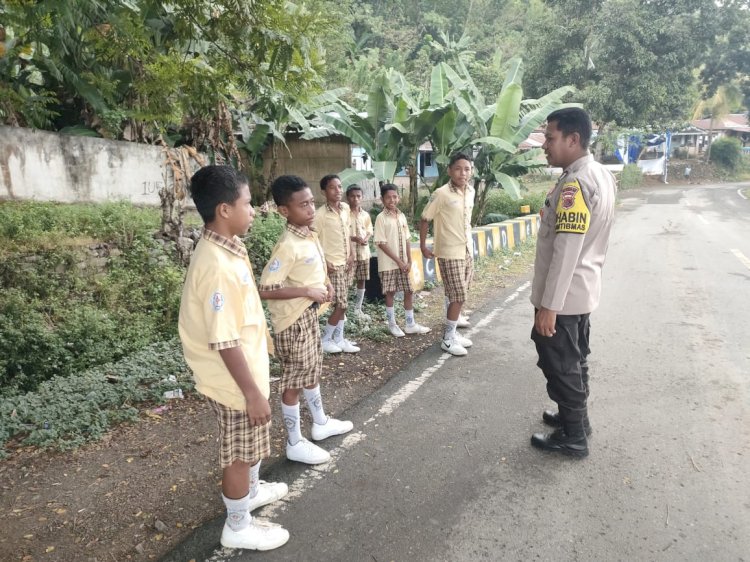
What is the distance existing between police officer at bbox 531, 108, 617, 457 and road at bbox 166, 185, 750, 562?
0.97ft

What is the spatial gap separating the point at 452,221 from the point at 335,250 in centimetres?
110

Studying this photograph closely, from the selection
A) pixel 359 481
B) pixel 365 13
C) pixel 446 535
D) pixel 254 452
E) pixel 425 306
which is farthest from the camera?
pixel 365 13

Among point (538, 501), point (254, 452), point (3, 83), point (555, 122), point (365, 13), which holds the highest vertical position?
point (365, 13)

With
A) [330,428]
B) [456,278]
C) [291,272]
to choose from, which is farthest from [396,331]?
[291,272]

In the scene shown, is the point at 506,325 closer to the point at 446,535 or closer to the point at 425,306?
the point at 425,306

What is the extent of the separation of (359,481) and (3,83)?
7.15 m

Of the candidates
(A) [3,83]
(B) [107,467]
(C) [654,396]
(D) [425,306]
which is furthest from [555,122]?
(A) [3,83]

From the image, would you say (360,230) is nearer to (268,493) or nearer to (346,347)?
(346,347)

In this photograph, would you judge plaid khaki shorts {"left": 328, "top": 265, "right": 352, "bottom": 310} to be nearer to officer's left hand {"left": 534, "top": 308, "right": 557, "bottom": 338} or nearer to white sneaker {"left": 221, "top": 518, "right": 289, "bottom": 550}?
officer's left hand {"left": 534, "top": 308, "right": 557, "bottom": 338}

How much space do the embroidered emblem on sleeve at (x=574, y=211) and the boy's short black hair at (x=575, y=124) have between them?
0.93ft

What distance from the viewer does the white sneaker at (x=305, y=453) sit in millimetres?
2965

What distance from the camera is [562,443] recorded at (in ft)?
10.1

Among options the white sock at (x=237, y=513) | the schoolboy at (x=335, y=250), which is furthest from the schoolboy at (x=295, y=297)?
the schoolboy at (x=335, y=250)

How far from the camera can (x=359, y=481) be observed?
2812mm
